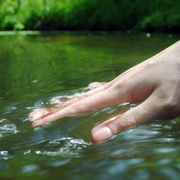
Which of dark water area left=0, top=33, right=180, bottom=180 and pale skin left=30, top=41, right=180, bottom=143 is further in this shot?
pale skin left=30, top=41, right=180, bottom=143

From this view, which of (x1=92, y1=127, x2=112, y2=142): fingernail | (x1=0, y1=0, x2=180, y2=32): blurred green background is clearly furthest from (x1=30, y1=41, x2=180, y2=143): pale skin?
(x1=0, y1=0, x2=180, y2=32): blurred green background

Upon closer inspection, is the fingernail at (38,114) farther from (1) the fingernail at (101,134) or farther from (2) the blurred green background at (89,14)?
(2) the blurred green background at (89,14)

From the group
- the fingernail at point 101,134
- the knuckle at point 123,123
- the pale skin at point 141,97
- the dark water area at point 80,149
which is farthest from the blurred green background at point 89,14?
the fingernail at point 101,134

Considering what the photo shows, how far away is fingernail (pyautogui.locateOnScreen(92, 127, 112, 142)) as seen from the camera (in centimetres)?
94

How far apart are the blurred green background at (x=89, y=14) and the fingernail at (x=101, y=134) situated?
1346 centimetres

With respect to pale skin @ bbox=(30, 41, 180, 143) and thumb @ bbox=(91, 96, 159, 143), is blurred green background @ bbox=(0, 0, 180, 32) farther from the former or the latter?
thumb @ bbox=(91, 96, 159, 143)

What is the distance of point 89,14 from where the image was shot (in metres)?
18.2

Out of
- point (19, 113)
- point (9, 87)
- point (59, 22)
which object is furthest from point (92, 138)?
point (59, 22)

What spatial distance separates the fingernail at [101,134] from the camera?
94 cm

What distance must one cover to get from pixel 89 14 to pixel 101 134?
18.3m

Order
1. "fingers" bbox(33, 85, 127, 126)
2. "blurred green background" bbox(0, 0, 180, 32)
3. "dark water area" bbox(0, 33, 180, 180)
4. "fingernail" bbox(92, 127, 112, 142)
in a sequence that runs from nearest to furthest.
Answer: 1. "dark water area" bbox(0, 33, 180, 180)
2. "fingernail" bbox(92, 127, 112, 142)
3. "fingers" bbox(33, 85, 127, 126)
4. "blurred green background" bbox(0, 0, 180, 32)

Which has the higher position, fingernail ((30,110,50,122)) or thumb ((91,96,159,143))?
thumb ((91,96,159,143))

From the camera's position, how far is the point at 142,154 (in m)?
0.72

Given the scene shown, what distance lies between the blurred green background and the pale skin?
1307 centimetres
